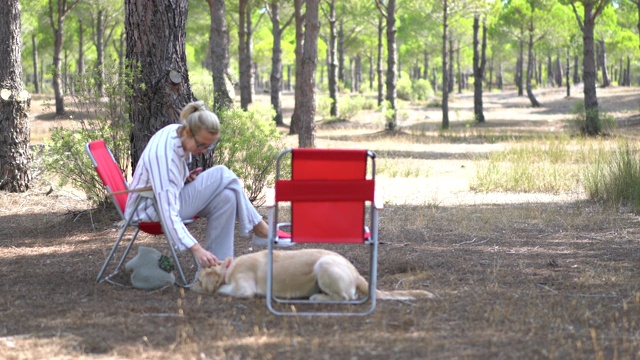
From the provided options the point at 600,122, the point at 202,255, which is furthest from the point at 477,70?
the point at 202,255

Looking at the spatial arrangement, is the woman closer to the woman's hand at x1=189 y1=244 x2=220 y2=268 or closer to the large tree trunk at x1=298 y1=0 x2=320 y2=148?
the woman's hand at x1=189 y1=244 x2=220 y2=268

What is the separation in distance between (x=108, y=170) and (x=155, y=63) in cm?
222

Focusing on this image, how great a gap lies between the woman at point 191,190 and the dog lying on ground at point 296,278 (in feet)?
0.50

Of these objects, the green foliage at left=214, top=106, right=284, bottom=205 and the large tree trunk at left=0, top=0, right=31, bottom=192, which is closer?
the green foliage at left=214, top=106, right=284, bottom=205

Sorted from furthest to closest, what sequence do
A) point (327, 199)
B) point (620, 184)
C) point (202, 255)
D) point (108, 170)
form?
point (620, 184), point (108, 170), point (202, 255), point (327, 199)

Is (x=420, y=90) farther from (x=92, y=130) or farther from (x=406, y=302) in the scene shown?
(x=406, y=302)

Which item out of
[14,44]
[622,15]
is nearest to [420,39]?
[622,15]

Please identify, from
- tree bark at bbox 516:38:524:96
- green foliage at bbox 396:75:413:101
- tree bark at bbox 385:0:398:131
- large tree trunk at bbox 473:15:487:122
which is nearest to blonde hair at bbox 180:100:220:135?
tree bark at bbox 385:0:398:131

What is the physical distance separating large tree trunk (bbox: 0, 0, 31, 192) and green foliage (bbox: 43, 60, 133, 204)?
8.95 feet

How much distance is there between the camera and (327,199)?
451cm

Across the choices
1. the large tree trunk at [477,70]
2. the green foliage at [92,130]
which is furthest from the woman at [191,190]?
the large tree trunk at [477,70]

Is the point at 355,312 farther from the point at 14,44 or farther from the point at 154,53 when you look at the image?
the point at 14,44

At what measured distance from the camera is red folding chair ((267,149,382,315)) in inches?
174

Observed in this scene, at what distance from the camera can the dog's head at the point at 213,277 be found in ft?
15.9
